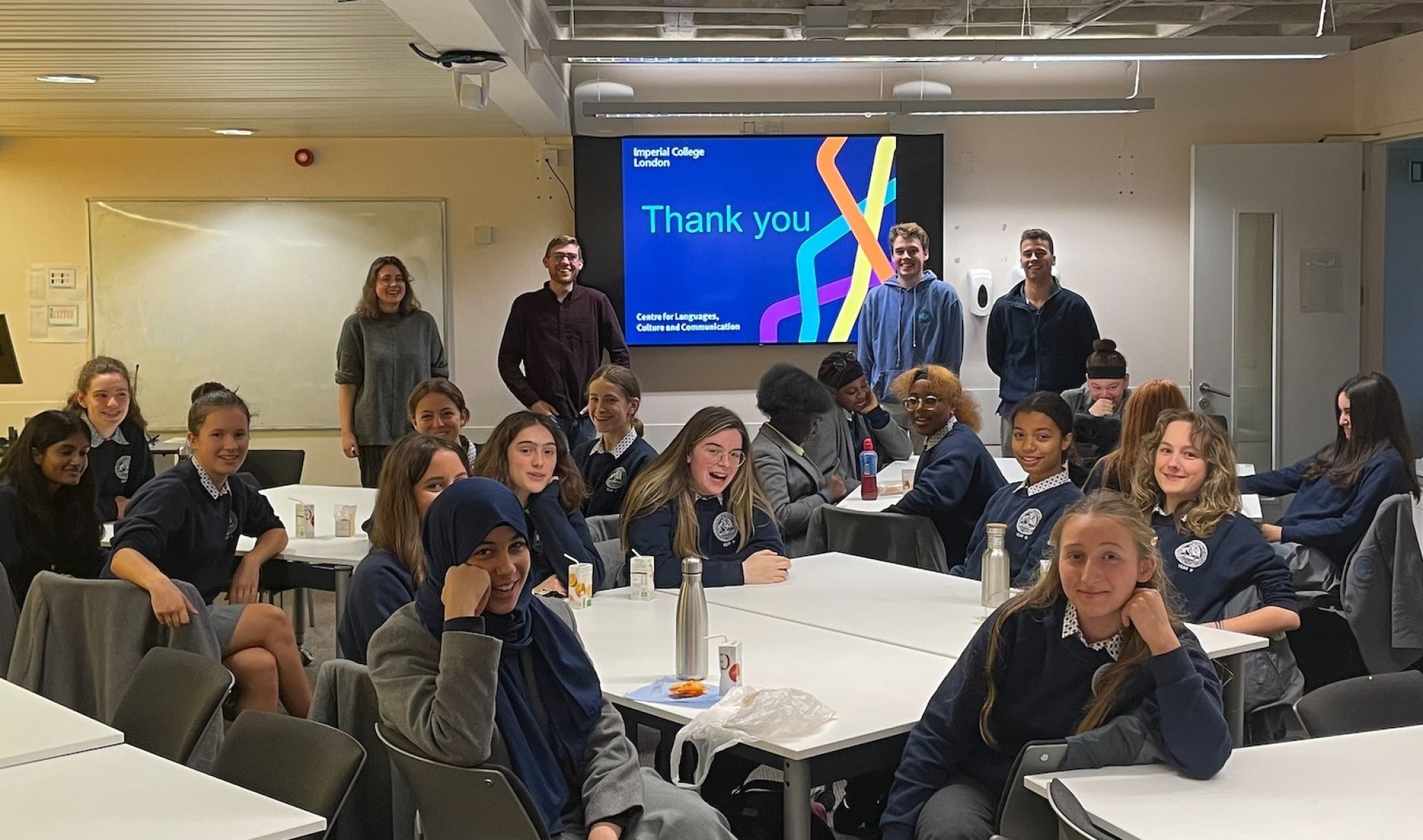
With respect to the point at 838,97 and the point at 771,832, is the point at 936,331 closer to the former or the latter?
the point at 838,97

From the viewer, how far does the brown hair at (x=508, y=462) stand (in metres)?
4.20

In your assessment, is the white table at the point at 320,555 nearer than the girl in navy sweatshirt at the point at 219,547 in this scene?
No

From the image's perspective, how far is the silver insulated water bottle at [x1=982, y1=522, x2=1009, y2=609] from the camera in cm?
354

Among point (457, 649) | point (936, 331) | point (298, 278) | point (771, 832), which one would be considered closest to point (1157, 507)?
point (771, 832)

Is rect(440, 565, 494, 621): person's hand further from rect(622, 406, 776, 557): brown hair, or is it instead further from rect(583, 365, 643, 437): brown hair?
rect(583, 365, 643, 437): brown hair

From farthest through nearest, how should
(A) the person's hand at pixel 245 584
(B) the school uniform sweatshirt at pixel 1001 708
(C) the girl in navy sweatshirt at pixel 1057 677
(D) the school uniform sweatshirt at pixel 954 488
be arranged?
1. (D) the school uniform sweatshirt at pixel 954 488
2. (A) the person's hand at pixel 245 584
3. (B) the school uniform sweatshirt at pixel 1001 708
4. (C) the girl in navy sweatshirt at pixel 1057 677

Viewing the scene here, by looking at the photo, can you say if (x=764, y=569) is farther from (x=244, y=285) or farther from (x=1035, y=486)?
(x=244, y=285)

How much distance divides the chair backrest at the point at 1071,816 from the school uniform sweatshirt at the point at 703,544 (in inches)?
72.4

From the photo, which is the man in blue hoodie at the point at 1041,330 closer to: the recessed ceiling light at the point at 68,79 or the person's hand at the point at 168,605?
the recessed ceiling light at the point at 68,79

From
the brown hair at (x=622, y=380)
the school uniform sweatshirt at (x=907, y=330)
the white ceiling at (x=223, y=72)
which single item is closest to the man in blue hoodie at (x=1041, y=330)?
the school uniform sweatshirt at (x=907, y=330)

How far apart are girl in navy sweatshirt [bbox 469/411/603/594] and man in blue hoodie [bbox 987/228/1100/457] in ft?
10.8

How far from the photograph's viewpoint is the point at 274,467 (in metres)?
6.62

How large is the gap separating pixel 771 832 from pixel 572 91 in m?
5.61

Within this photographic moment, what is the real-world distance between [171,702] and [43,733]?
25cm
